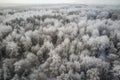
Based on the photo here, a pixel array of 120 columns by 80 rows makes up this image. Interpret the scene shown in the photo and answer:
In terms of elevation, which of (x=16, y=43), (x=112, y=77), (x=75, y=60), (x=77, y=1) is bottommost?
(x=112, y=77)

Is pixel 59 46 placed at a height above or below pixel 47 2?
below

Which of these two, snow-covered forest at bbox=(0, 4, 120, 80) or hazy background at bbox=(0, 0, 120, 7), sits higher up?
hazy background at bbox=(0, 0, 120, 7)

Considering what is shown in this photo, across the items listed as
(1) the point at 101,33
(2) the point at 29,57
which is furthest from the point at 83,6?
(2) the point at 29,57

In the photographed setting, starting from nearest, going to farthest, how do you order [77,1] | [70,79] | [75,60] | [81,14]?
[70,79] → [75,60] → [77,1] → [81,14]

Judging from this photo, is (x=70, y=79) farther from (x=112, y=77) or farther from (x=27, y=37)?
(x=27, y=37)

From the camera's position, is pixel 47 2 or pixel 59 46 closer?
pixel 59 46

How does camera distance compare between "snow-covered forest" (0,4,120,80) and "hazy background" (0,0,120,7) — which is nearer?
"snow-covered forest" (0,4,120,80)

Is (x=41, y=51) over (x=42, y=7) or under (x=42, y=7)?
under

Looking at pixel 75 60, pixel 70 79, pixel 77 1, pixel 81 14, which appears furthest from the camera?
pixel 81 14
